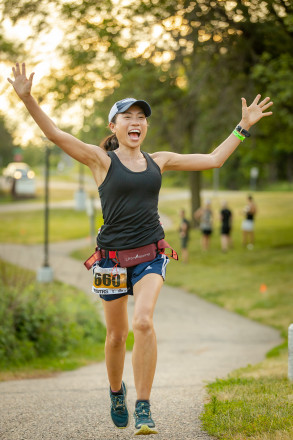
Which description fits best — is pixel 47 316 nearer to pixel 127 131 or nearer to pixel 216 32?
pixel 127 131

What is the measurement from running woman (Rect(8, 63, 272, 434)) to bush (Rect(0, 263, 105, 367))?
5982 millimetres

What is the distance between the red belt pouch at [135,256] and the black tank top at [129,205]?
0.03 meters

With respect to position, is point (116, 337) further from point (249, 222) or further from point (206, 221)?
point (249, 222)

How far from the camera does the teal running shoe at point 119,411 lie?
4.45 meters

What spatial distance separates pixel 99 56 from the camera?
19547mm

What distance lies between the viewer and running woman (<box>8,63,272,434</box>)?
163 inches

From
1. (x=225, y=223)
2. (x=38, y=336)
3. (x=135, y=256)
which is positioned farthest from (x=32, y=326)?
(x=225, y=223)

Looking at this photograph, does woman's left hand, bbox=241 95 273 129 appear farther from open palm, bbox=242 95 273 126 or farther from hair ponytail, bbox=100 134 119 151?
hair ponytail, bbox=100 134 119 151

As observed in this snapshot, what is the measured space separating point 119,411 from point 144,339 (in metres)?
0.71

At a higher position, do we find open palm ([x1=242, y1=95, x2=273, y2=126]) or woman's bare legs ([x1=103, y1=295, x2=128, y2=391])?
open palm ([x1=242, y1=95, x2=273, y2=126])

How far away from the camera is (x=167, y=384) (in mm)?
7441

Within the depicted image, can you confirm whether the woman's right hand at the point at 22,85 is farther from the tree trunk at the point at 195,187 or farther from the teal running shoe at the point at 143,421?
the tree trunk at the point at 195,187

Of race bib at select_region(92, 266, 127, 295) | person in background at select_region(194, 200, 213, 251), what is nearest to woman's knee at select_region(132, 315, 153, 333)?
race bib at select_region(92, 266, 127, 295)

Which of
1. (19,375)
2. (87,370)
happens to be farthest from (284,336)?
(19,375)
